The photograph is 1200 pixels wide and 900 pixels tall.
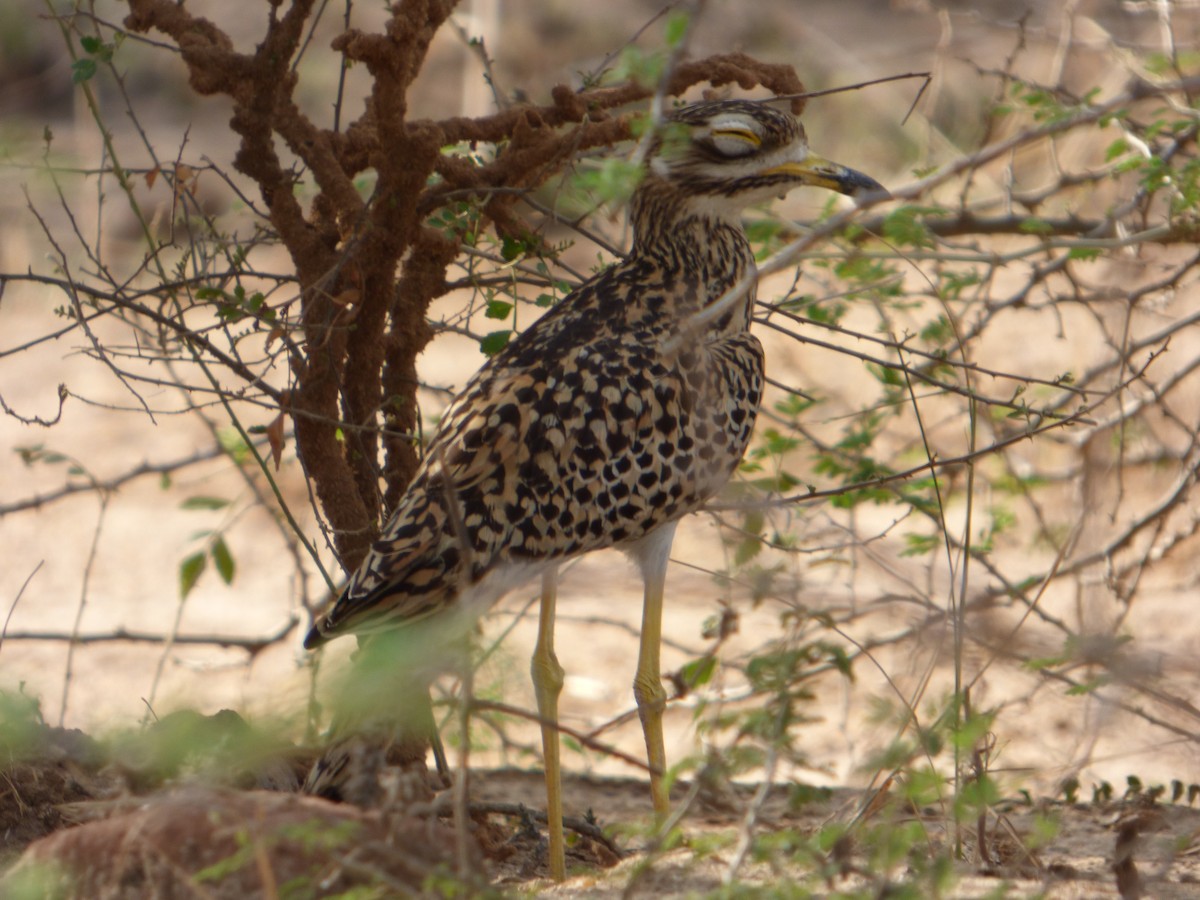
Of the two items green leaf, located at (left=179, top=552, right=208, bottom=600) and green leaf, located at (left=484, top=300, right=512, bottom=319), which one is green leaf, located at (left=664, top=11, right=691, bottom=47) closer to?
green leaf, located at (left=484, top=300, right=512, bottom=319)

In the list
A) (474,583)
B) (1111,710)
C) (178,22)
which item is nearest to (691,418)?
(474,583)

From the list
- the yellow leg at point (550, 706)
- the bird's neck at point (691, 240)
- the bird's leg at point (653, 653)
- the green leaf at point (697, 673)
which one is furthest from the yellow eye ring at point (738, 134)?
the green leaf at point (697, 673)

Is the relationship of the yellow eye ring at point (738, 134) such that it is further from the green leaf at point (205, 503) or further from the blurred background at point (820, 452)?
the green leaf at point (205, 503)

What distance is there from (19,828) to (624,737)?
2.82 m

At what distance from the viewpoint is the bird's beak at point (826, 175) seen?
3412 mm

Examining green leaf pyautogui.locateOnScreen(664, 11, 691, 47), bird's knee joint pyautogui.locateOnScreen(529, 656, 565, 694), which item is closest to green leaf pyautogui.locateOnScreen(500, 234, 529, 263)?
bird's knee joint pyautogui.locateOnScreen(529, 656, 565, 694)

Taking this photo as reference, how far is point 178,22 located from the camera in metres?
3.20

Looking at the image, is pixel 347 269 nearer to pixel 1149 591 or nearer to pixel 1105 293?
pixel 1105 293

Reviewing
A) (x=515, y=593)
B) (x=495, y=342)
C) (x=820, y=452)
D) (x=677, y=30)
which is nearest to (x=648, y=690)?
(x=515, y=593)

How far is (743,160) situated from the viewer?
348 cm

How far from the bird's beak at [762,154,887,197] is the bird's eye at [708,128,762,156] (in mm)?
75

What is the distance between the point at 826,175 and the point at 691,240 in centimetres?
38

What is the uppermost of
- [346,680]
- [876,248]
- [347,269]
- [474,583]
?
[876,248]

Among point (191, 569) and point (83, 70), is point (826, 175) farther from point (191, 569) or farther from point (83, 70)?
point (191, 569)
